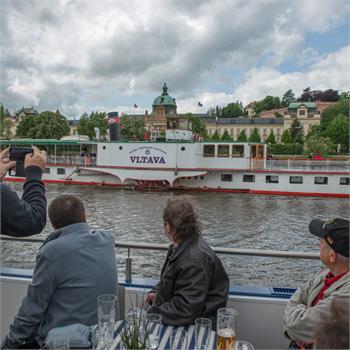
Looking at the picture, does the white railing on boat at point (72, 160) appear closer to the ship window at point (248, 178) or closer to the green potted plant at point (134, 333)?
the ship window at point (248, 178)

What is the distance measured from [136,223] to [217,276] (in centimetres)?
1036

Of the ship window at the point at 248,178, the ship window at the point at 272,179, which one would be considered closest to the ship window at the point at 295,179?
the ship window at the point at 272,179

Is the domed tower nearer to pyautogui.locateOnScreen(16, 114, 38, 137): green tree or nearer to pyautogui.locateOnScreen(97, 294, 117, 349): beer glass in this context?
pyautogui.locateOnScreen(16, 114, 38, 137): green tree

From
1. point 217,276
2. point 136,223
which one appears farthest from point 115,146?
point 217,276

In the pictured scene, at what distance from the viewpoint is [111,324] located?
177 centimetres

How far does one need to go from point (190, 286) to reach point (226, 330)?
440 mm

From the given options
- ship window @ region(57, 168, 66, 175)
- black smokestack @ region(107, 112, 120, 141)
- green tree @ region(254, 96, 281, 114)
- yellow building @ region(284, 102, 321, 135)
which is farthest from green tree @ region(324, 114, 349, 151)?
green tree @ region(254, 96, 281, 114)

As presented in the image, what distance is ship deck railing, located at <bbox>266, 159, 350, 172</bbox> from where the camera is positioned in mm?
19609

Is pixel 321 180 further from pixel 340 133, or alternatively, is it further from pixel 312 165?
pixel 340 133

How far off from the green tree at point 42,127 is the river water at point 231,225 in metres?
27.3

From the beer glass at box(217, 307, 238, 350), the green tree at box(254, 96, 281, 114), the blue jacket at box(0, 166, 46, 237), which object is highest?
the green tree at box(254, 96, 281, 114)

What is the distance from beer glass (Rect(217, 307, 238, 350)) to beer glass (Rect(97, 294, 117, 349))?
532mm

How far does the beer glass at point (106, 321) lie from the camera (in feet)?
5.70

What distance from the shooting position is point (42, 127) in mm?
46531
